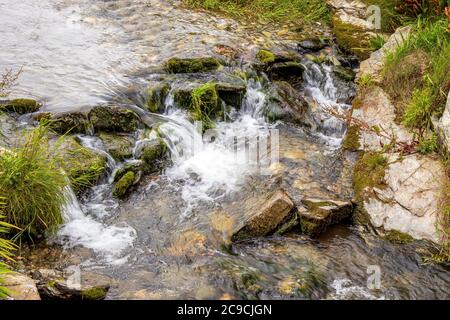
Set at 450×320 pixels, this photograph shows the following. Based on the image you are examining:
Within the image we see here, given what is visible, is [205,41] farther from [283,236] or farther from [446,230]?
[446,230]

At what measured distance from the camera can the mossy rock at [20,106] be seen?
7188 mm

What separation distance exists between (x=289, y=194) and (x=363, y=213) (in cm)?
96

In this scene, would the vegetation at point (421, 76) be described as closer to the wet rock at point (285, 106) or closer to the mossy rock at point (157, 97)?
the wet rock at point (285, 106)

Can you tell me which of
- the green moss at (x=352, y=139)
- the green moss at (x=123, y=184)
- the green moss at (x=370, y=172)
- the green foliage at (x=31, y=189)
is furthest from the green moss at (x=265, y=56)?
the green foliage at (x=31, y=189)

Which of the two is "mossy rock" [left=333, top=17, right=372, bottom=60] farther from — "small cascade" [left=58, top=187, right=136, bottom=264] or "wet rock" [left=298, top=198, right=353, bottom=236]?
"small cascade" [left=58, top=187, right=136, bottom=264]

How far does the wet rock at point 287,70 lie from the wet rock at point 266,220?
395cm

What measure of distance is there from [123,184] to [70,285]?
1.90m

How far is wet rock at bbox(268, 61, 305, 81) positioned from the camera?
9.12 meters

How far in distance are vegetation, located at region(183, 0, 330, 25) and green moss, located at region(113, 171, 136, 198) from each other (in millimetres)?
5969

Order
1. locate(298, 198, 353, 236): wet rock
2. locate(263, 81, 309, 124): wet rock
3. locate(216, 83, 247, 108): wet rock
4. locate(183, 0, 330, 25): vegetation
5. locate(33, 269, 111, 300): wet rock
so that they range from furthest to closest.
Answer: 1. locate(183, 0, 330, 25): vegetation
2. locate(216, 83, 247, 108): wet rock
3. locate(263, 81, 309, 124): wet rock
4. locate(298, 198, 353, 236): wet rock
5. locate(33, 269, 111, 300): wet rock

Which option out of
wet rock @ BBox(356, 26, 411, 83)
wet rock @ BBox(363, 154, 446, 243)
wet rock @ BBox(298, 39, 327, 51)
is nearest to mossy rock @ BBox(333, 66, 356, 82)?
wet rock @ BBox(356, 26, 411, 83)

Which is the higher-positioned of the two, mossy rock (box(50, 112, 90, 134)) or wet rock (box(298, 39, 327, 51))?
wet rock (box(298, 39, 327, 51))

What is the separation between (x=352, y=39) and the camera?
9.86 m

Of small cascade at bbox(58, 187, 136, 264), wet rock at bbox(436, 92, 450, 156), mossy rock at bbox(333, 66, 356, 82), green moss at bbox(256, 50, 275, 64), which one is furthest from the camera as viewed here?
green moss at bbox(256, 50, 275, 64)
